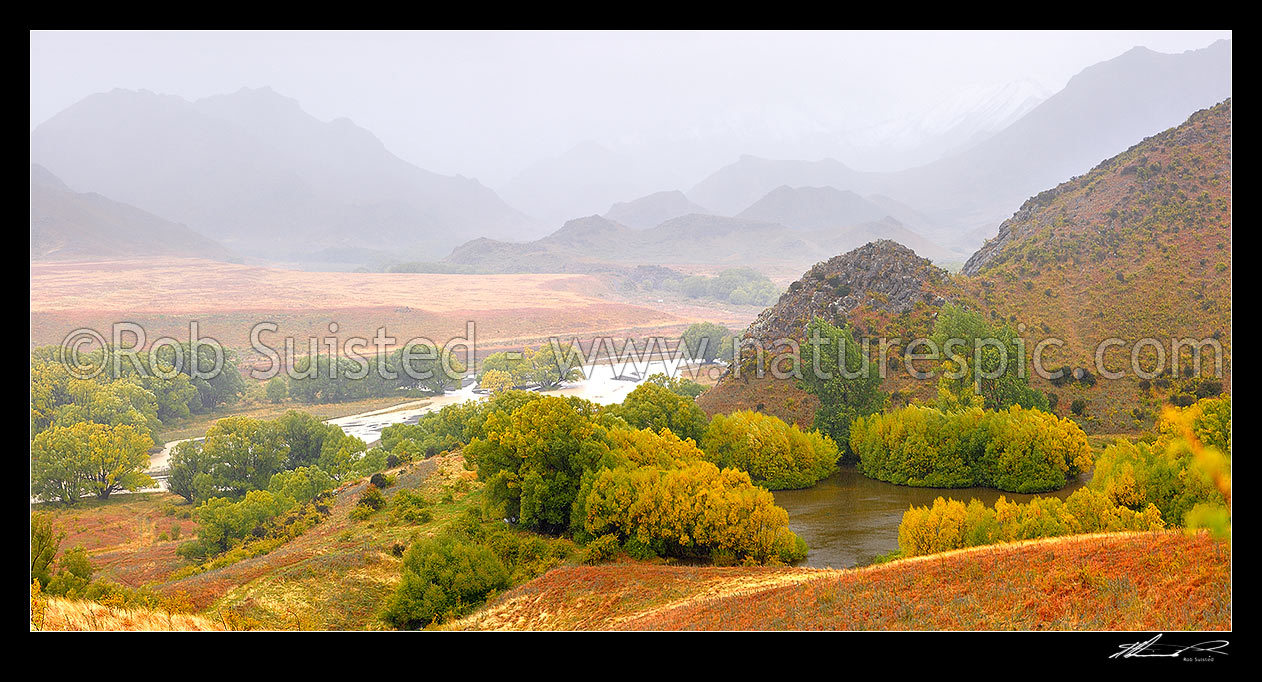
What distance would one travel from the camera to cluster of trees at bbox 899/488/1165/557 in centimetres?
2178

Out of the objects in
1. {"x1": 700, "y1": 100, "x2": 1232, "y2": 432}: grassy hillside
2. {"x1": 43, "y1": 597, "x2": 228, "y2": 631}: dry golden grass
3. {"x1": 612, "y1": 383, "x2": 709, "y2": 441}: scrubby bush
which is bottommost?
{"x1": 43, "y1": 597, "x2": 228, "y2": 631}: dry golden grass

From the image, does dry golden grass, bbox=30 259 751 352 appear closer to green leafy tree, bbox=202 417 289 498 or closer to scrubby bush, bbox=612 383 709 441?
green leafy tree, bbox=202 417 289 498

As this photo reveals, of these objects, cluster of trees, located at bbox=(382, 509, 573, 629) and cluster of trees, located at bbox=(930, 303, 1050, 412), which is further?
cluster of trees, located at bbox=(930, 303, 1050, 412)

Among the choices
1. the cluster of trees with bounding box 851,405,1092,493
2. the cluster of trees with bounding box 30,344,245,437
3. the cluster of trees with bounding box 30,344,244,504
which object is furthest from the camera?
the cluster of trees with bounding box 30,344,245,437

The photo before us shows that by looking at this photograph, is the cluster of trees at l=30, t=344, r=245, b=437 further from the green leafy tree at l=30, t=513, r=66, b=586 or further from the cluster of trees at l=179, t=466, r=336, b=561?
the green leafy tree at l=30, t=513, r=66, b=586

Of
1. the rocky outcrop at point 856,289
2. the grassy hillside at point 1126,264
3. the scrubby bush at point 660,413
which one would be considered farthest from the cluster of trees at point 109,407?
the grassy hillside at point 1126,264

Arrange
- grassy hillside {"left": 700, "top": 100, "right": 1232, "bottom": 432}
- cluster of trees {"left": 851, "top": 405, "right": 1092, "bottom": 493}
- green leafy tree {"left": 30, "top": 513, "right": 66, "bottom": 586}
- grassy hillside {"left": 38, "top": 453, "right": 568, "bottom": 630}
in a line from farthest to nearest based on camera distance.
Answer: grassy hillside {"left": 700, "top": 100, "right": 1232, "bottom": 432} → cluster of trees {"left": 851, "top": 405, "right": 1092, "bottom": 493} → grassy hillside {"left": 38, "top": 453, "right": 568, "bottom": 630} → green leafy tree {"left": 30, "top": 513, "right": 66, "bottom": 586}

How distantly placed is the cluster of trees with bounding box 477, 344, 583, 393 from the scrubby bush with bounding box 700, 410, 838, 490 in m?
50.7

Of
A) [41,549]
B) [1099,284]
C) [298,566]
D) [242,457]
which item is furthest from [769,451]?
[1099,284]

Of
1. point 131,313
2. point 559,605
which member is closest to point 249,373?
point 131,313

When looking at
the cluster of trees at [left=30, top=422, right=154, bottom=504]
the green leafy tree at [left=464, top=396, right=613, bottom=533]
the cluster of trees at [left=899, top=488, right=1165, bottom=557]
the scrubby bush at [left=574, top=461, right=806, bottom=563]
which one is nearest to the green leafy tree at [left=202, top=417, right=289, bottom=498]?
the cluster of trees at [left=30, top=422, right=154, bottom=504]

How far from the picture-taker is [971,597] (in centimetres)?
1306

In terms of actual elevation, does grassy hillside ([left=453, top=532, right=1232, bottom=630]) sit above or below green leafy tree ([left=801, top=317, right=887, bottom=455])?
below
